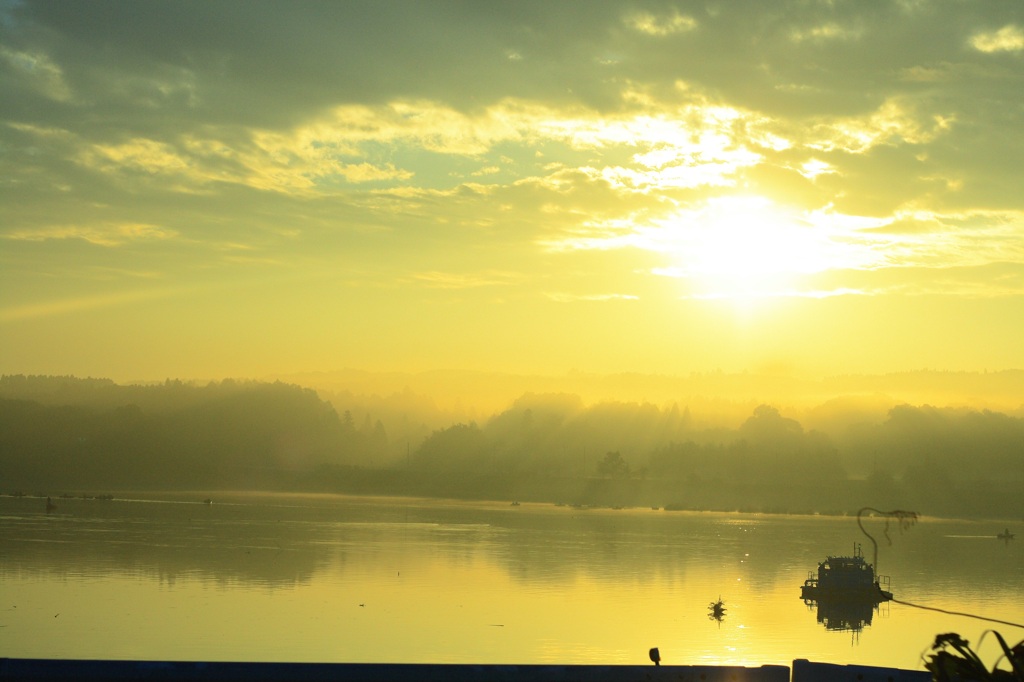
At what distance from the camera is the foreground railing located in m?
23.7

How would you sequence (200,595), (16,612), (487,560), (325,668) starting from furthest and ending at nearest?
(487,560), (200,595), (16,612), (325,668)

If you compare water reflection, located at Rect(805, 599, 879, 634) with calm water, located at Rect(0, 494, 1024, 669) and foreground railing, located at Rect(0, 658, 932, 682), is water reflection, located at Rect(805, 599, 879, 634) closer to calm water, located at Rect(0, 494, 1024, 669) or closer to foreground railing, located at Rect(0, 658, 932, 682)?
calm water, located at Rect(0, 494, 1024, 669)

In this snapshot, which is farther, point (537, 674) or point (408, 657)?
point (408, 657)

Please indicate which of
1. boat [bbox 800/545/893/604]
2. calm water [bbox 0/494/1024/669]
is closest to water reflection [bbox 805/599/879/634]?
boat [bbox 800/545/893/604]

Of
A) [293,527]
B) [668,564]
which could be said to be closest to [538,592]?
[668,564]

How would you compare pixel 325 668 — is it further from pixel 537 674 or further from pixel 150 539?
pixel 150 539

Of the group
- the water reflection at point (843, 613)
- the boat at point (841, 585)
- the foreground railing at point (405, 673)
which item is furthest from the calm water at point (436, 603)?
the foreground railing at point (405, 673)

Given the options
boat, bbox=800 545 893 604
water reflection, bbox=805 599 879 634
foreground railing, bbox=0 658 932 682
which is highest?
foreground railing, bbox=0 658 932 682

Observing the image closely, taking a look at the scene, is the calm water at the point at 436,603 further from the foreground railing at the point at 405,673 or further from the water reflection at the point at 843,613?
the foreground railing at the point at 405,673

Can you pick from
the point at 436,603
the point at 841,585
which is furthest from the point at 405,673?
the point at 841,585

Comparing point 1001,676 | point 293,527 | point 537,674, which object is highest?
point 1001,676

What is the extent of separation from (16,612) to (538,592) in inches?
1833

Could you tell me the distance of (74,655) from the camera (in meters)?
52.6

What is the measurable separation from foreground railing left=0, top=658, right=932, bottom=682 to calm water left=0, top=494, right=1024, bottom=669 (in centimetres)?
1680
